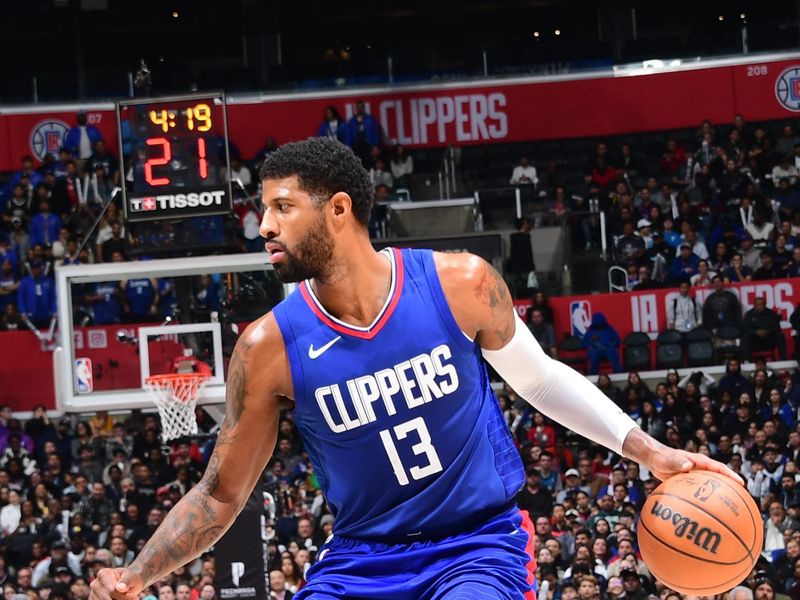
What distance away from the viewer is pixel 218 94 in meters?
11.7

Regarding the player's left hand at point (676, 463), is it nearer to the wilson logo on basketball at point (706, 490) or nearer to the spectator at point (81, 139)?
the wilson logo on basketball at point (706, 490)

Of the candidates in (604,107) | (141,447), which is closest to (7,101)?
(141,447)

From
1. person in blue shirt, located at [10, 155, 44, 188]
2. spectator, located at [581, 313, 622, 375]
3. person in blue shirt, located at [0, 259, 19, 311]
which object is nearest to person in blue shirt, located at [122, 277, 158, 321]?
person in blue shirt, located at [0, 259, 19, 311]

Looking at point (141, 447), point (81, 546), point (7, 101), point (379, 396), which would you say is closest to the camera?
point (379, 396)

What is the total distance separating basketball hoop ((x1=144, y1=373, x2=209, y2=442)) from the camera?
1168 centimetres

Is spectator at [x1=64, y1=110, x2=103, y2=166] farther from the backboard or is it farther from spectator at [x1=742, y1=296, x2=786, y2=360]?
spectator at [x1=742, y1=296, x2=786, y2=360]

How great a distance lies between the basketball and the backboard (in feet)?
25.5

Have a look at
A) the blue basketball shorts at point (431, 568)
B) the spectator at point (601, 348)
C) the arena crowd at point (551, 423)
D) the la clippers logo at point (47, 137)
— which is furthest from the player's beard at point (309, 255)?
the la clippers logo at point (47, 137)

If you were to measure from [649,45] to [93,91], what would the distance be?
9248mm

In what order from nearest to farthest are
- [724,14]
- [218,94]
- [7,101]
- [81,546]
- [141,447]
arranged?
[218,94] → [81,546] → [141,447] → [7,101] → [724,14]

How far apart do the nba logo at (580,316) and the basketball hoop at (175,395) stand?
6571mm

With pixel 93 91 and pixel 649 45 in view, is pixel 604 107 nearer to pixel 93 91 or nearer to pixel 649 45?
pixel 649 45

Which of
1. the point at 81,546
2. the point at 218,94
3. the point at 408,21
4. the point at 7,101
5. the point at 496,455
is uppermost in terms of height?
the point at 408,21

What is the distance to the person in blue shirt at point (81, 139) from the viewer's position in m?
20.2
